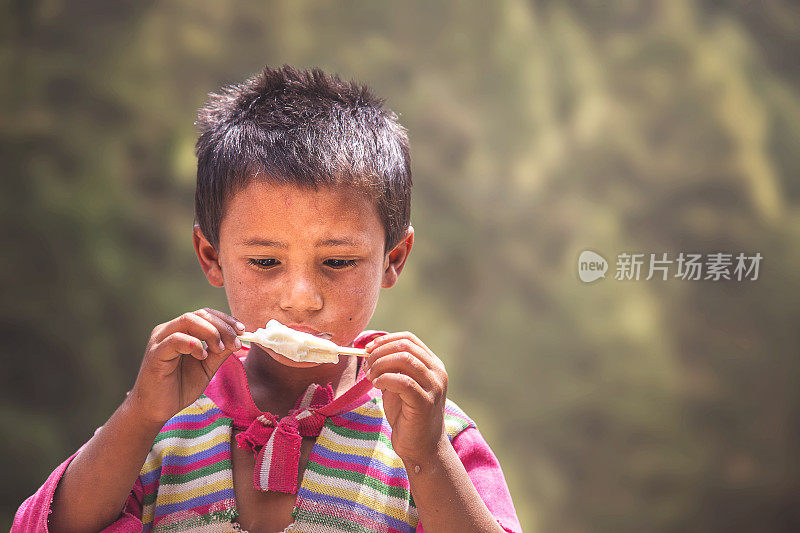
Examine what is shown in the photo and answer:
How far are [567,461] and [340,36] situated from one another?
1162 millimetres

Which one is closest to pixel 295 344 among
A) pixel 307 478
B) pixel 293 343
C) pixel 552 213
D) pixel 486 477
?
pixel 293 343

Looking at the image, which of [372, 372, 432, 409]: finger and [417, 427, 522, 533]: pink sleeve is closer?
[372, 372, 432, 409]: finger

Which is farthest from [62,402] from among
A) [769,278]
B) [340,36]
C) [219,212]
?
[769,278]

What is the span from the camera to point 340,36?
1.89m

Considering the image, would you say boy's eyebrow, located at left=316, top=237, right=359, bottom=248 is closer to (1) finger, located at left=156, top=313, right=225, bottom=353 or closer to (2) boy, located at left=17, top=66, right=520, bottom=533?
(2) boy, located at left=17, top=66, right=520, bottom=533

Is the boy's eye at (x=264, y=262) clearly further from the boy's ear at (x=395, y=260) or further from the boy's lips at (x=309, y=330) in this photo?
the boy's ear at (x=395, y=260)

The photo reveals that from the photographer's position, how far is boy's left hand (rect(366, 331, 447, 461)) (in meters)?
1.00

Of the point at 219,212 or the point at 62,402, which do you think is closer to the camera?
the point at 219,212

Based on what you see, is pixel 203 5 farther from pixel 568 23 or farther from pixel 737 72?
pixel 737 72

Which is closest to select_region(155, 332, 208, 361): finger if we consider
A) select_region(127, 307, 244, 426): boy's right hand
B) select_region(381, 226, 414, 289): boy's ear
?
select_region(127, 307, 244, 426): boy's right hand

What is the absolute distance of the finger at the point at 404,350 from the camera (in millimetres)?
1016

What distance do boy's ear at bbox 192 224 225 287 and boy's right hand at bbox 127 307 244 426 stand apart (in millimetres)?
166

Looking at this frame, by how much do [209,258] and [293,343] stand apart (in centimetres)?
27

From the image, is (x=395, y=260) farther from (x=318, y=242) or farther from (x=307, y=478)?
(x=307, y=478)
